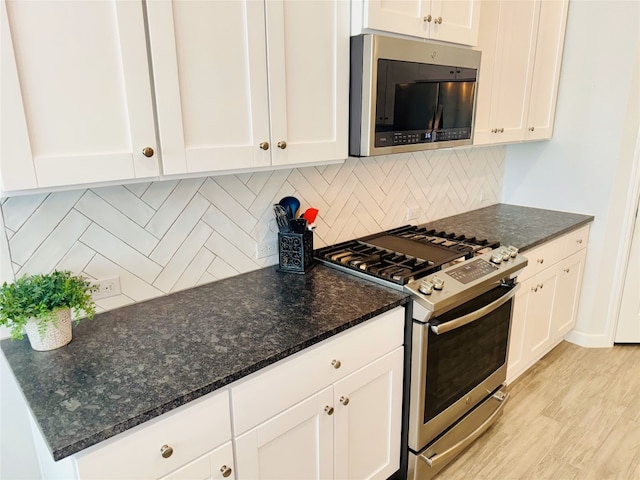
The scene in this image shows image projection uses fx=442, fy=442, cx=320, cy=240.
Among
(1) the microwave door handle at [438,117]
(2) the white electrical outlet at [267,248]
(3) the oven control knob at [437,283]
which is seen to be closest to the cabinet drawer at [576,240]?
(1) the microwave door handle at [438,117]

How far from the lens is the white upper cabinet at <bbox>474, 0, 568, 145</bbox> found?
2256 mm

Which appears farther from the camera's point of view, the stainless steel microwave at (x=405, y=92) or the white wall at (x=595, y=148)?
the white wall at (x=595, y=148)

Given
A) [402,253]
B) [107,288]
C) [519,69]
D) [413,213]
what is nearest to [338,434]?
[402,253]

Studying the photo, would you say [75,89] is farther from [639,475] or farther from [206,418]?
[639,475]

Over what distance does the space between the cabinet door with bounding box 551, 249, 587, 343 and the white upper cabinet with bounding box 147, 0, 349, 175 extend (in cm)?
190

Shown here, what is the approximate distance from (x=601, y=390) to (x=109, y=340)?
271 cm

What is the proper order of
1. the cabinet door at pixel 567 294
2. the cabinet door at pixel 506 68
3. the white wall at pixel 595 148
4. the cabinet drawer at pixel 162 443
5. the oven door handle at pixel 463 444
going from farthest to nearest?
the cabinet door at pixel 567 294
the white wall at pixel 595 148
the cabinet door at pixel 506 68
the oven door handle at pixel 463 444
the cabinet drawer at pixel 162 443

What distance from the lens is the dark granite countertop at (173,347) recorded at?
41.6 inches

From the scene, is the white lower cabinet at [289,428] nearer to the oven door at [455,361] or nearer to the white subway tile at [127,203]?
the oven door at [455,361]

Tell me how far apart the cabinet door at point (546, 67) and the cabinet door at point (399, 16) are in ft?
3.87

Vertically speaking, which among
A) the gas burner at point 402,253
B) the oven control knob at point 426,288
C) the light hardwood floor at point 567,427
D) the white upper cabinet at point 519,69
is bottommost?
the light hardwood floor at point 567,427

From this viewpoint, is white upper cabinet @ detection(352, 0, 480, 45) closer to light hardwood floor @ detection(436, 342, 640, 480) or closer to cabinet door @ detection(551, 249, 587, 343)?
cabinet door @ detection(551, 249, 587, 343)

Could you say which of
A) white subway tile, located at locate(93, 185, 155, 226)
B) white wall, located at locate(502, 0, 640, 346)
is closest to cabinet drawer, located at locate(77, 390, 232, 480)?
white subway tile, located at locate(93, 185, 155, 226)

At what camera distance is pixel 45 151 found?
43.1 inches
